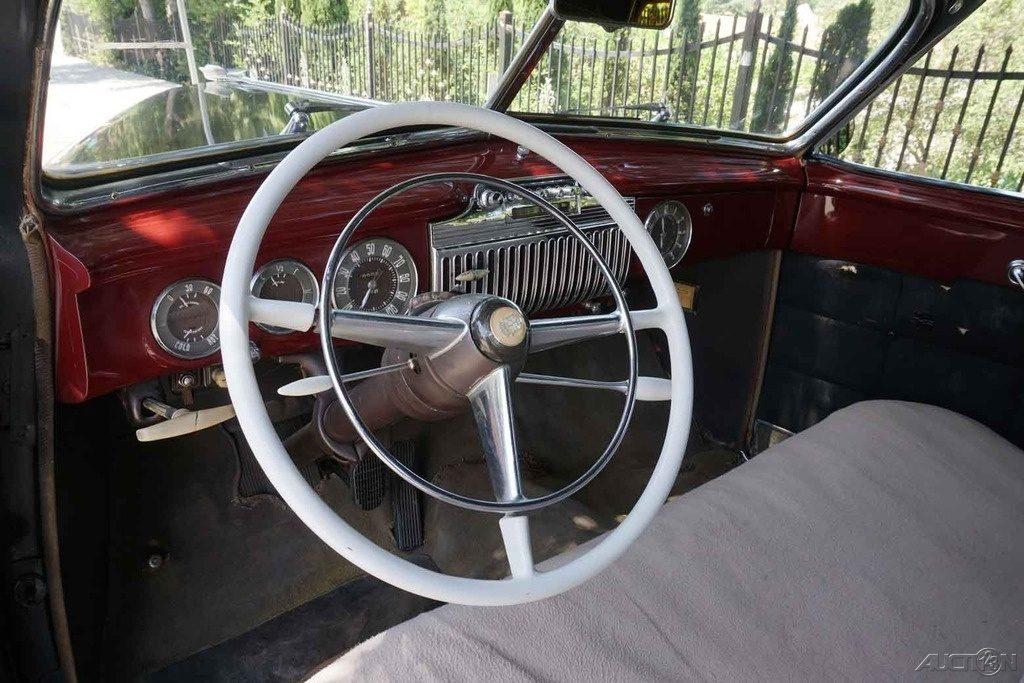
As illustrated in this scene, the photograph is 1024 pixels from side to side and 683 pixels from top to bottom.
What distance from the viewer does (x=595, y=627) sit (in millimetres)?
1209

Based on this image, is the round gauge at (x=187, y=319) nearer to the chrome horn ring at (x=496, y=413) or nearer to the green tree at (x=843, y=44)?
the chrome horn ring at (x=496, y=413)

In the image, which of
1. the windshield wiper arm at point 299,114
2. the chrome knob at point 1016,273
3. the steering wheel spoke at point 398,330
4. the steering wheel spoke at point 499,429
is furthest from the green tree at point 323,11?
the chrome knob at point 1016,273

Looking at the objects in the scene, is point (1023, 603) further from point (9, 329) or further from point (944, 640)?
point (9, 329)

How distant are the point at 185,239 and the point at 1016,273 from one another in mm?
1996

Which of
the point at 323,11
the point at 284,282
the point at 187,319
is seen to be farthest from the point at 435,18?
the point at 187,319

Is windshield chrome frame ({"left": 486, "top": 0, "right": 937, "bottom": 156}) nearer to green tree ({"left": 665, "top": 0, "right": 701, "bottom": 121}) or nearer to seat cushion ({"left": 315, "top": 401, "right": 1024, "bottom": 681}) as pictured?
green tree ({"left": 665, "top": 0, "right": 701, "bottom": 121})

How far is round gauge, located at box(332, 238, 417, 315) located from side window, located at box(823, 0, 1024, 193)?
1.56 meters

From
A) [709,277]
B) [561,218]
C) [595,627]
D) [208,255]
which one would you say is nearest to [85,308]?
[208,255]

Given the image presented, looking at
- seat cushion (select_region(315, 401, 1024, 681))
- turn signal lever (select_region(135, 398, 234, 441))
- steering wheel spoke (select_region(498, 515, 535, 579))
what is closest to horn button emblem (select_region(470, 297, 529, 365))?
steering wheel spoke (select_region(498, 515, 535, 579))

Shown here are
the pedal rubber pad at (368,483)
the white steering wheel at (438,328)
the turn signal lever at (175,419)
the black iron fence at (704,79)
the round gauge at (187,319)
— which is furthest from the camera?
the pedal rubber pad at (368,483)

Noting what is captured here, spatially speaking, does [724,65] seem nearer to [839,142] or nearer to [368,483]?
[839,142]

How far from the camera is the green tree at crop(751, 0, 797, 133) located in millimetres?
2355

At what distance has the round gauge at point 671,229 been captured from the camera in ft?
7.45

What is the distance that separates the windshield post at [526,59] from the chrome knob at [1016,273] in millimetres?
1324
